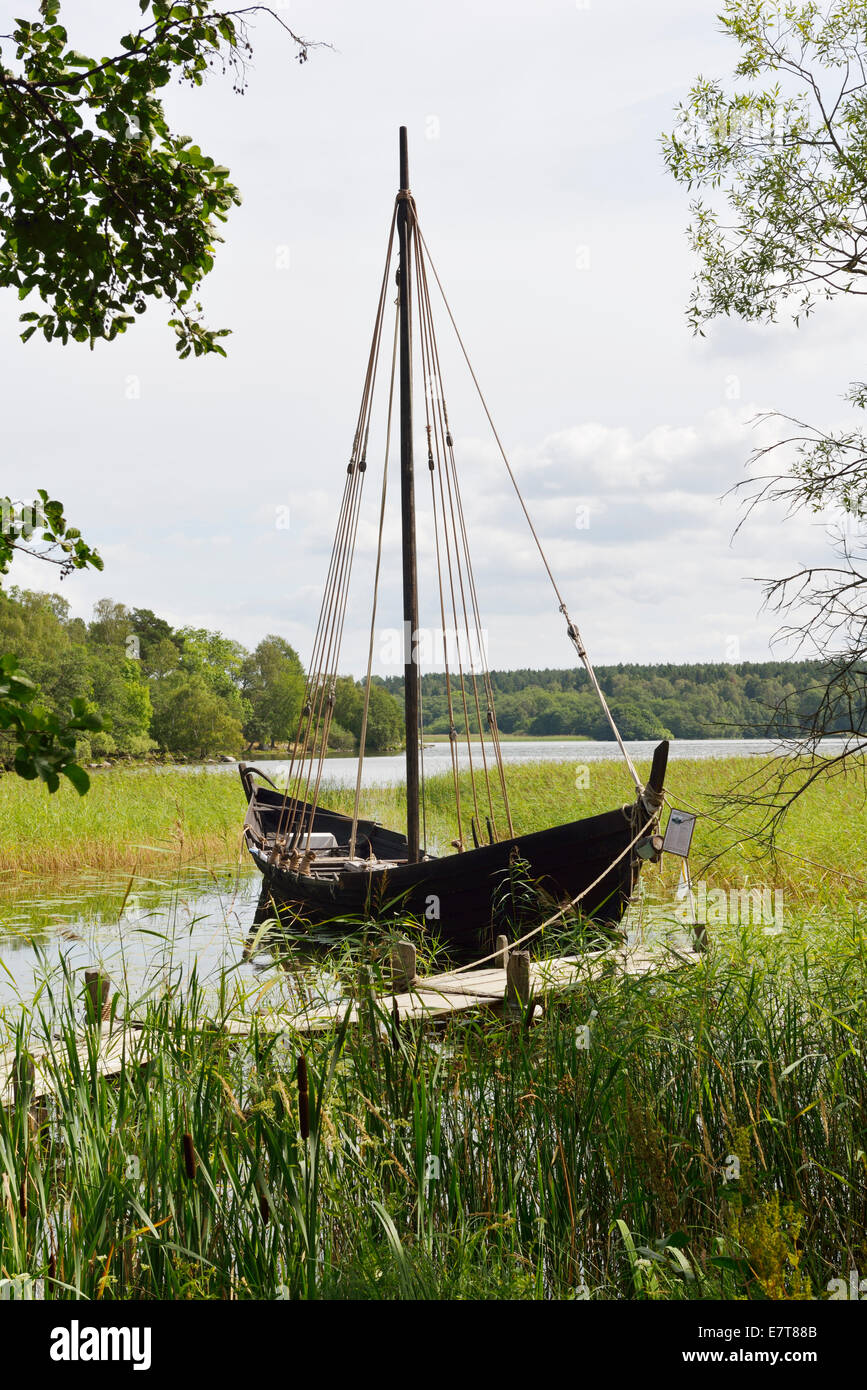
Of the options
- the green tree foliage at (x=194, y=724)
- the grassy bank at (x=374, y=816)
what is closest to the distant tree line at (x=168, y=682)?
the green tree foliage at (x=194, y=724)

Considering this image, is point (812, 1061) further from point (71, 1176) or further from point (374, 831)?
point (374, 831)

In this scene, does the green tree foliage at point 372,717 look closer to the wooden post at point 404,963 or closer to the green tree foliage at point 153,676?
the green tree foliage at point 153,676

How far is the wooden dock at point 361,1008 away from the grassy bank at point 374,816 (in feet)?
12.9

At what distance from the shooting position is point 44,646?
162ft

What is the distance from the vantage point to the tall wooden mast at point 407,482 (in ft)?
31.7

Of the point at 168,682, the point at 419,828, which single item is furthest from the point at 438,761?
the point at 419,828

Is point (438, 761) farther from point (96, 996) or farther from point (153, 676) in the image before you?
point (96, 996)

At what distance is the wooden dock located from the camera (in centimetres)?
321

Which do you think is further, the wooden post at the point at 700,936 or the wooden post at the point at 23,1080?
the wooden post at the point at 700,936

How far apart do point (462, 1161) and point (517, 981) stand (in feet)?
5.11

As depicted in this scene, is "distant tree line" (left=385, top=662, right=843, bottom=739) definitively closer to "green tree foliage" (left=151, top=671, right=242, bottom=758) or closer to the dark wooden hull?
"green tree foliage" (left=151, top=671, right=242, bottom=758)

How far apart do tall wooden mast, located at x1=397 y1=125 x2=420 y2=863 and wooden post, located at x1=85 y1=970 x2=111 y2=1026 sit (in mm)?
5464

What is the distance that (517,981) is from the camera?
4.97 meters
